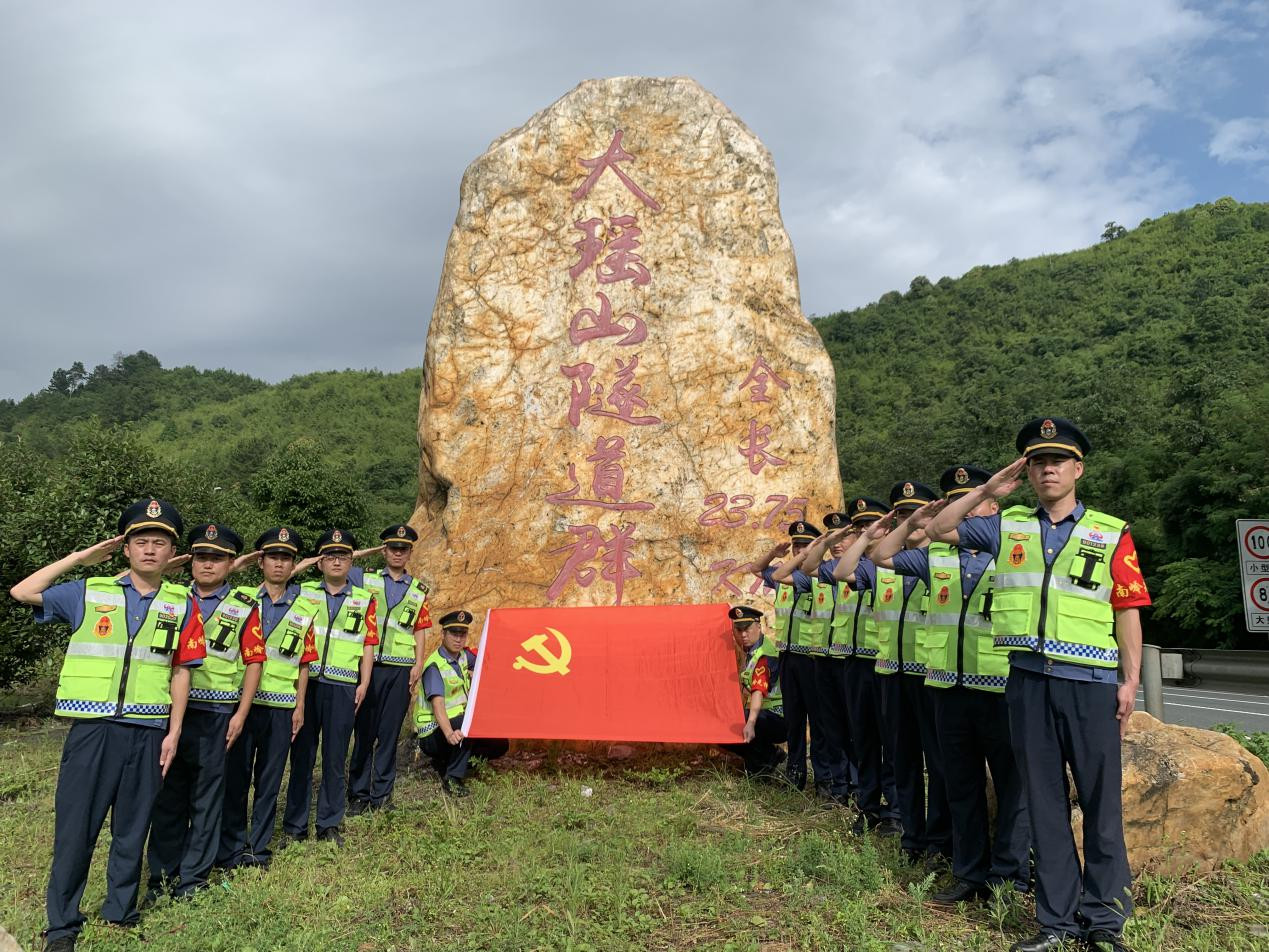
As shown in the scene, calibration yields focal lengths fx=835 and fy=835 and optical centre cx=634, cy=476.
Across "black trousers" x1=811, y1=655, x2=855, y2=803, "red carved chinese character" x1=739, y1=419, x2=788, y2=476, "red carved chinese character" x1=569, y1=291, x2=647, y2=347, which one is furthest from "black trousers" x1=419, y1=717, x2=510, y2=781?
"red carved chinese character" x1=569, y1=291, x2=647, y2=347

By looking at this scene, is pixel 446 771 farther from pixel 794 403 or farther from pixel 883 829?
pixel 794 403

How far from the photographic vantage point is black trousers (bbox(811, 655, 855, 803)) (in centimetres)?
536

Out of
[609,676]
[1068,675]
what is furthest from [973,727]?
[609,676]

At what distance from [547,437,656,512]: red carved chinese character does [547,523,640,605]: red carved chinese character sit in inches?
8.1

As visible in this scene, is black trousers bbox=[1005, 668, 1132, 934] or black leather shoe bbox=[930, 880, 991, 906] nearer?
black trousers bbox=[1005, 668, 1132, 934]

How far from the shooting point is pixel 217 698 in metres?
4.12

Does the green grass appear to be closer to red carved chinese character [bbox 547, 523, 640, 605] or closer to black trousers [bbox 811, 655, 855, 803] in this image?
black trousers [bbox 811, 655, 855, 803]

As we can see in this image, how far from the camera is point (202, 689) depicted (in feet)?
13.4

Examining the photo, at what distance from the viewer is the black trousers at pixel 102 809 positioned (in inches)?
135

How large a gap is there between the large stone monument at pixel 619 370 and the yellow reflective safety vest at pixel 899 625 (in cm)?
240

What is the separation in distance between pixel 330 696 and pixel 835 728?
10.3 ft

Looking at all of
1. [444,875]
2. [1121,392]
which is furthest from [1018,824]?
[1121,392]

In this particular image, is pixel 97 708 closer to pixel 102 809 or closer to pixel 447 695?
pixel 102 809

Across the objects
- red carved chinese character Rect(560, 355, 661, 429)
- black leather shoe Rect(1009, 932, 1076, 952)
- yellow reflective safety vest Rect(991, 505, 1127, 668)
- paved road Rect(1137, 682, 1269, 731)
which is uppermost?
red carved chinese character Rect(560, 355, 661, 429)
